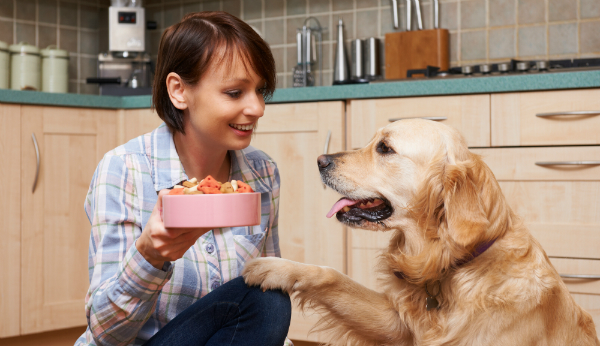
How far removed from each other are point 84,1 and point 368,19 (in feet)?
5.41

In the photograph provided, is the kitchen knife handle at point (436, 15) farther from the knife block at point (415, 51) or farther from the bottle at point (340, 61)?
the bottle at point (340, 61)

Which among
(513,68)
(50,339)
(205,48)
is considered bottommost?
(50,339)

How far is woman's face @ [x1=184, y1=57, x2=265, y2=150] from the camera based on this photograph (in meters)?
1.20

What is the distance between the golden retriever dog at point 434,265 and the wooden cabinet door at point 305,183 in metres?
0.77

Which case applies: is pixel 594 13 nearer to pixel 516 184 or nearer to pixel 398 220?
pixel 516 184

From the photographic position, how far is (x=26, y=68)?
2.90m

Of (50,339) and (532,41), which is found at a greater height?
(532,41)

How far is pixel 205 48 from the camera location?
120 cm

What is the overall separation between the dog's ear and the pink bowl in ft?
1.59

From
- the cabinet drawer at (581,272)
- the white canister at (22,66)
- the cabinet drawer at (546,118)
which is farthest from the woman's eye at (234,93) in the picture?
the white canister at (22,66)

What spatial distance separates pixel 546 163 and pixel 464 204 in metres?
0.88

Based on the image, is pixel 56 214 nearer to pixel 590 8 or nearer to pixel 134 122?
pixel 134 122

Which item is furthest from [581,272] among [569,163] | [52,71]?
[52,71]

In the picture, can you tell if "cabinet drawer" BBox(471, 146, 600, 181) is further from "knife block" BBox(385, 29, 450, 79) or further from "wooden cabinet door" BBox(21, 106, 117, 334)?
"wooden cabinet door" BBox(21, 106, 117, 334)
